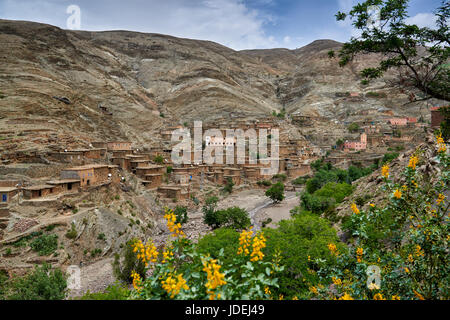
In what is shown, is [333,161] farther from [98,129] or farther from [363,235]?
[363,235]

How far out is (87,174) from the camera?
1878 centimetres

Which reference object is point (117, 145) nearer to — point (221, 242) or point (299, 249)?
point (221, 242)

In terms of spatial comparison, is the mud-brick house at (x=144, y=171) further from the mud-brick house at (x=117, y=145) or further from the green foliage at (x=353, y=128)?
the green foliage at (x=353, y=128)

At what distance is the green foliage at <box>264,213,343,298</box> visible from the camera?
9016 millimetres

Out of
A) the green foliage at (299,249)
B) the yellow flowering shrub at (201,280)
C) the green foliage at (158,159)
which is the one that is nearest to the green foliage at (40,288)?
the green foliage at (299,249)

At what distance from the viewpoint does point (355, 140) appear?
4953cm

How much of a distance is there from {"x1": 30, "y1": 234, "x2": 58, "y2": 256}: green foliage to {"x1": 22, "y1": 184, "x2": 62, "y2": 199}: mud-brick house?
10.7ft

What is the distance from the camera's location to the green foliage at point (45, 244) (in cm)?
1370

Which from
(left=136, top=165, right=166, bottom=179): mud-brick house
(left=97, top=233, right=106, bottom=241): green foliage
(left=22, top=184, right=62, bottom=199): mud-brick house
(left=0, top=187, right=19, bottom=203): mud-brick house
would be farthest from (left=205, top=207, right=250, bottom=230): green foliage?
(left=0, top=187, right=19, bottom=203): mud-brick house

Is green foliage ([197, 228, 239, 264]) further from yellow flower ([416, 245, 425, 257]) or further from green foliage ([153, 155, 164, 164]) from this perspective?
green foliage ([153, 155, 164, 164])

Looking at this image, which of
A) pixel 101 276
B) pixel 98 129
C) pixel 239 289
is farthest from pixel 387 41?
pixel 98 129

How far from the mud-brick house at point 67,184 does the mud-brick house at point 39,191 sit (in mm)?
333

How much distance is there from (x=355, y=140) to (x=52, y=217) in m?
50.5

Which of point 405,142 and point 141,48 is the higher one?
point 141,48
